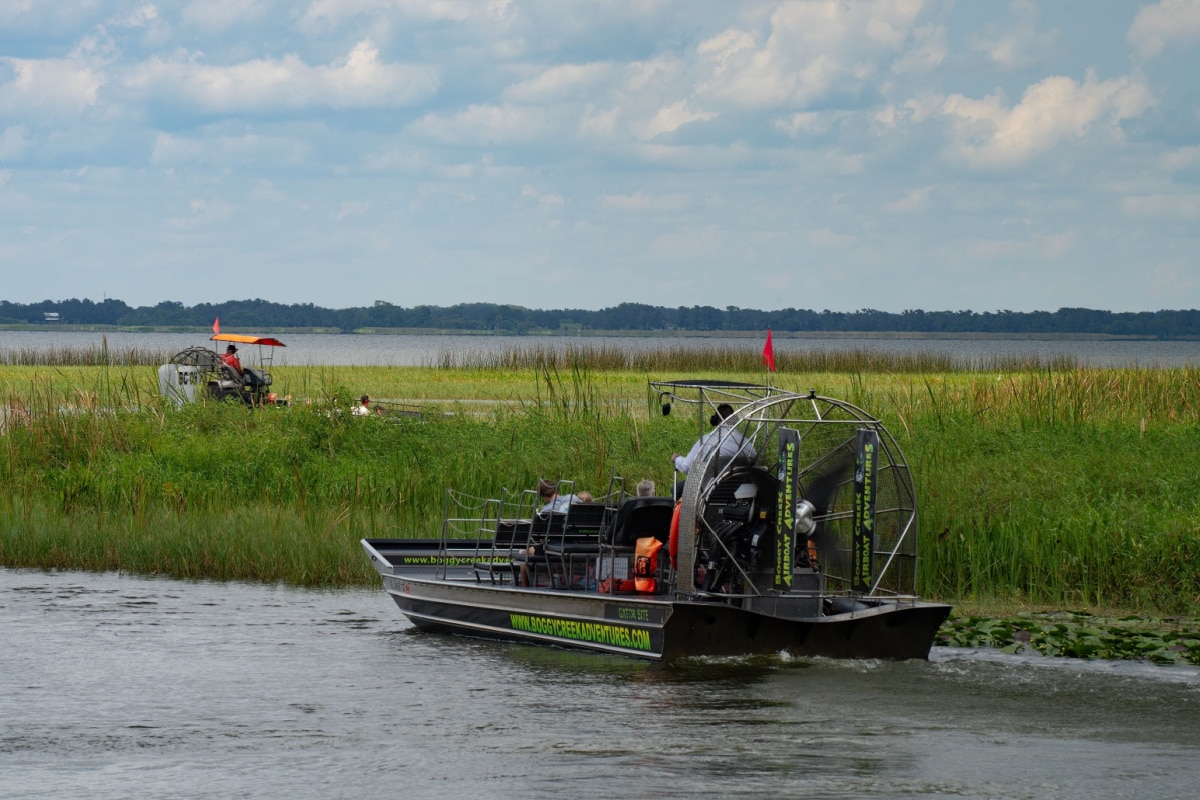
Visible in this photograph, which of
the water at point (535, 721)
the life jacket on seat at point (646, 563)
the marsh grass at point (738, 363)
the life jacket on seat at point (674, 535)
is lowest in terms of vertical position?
the water at point (535, 721)

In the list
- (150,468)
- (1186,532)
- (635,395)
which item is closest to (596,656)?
(1186,532)

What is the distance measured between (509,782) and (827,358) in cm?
5497

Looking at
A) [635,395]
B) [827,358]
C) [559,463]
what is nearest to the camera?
[559,463]

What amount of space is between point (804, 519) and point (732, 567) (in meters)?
0.74

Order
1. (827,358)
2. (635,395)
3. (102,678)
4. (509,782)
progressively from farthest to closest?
(827,358) → (635,395) → (102,678) → (509,782)

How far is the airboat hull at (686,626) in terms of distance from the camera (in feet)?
39.9

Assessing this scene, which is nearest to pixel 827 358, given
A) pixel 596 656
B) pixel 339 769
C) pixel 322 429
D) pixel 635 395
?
pixel 635 395

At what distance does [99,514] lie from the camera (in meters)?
19.6

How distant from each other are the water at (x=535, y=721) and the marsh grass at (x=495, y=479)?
2.81 meters

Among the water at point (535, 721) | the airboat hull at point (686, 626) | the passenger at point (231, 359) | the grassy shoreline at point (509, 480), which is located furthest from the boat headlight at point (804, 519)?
the passenger at point (231, 359)

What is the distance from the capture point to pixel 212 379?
94.5 ft

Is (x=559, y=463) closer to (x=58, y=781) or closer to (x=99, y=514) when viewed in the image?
(x=99, y=514)

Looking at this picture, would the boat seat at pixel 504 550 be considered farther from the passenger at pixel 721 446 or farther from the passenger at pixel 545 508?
the passenger at pixel 721 446

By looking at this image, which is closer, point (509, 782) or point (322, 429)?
point (509, 782)
